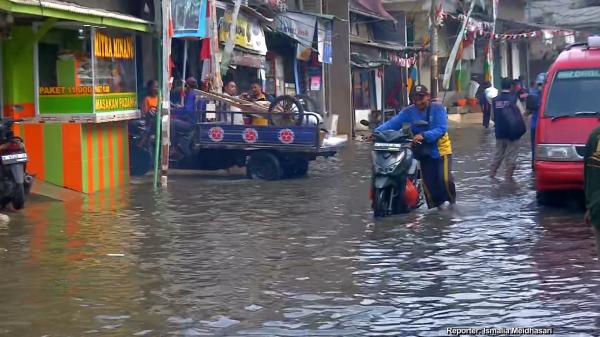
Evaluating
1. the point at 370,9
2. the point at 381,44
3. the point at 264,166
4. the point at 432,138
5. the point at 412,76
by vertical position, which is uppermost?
the point at 370,9

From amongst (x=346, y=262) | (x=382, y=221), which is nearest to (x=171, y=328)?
(x=346, y=262)

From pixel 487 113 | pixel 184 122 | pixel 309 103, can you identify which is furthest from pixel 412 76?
pixel 184 122

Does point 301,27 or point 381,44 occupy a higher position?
point 381,44

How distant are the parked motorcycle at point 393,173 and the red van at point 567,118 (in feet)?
5.12

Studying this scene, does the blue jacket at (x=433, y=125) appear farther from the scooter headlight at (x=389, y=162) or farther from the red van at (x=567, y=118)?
the red van at (x=567, y=118)

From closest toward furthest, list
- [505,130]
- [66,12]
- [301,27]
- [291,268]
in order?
[291,268]
[66,12]
[505,130]
[301,27]

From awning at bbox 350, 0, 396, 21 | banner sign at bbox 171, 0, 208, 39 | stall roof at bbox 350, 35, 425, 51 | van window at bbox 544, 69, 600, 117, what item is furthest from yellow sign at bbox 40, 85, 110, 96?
stall roof at bbox 350, 35, 425, 51

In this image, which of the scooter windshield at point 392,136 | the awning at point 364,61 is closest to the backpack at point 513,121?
the scooter windshield at point 392,136

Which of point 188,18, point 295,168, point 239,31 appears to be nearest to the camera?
point 295,168

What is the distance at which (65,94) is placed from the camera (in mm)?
15945

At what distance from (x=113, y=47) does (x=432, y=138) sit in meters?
6.51

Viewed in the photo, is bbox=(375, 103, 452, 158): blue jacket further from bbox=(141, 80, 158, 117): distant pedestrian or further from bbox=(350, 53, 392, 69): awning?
bbox=(350, 53, 392, 69): awning

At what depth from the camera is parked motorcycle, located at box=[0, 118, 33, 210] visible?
1327 cm

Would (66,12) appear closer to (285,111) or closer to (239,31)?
(285,111)
